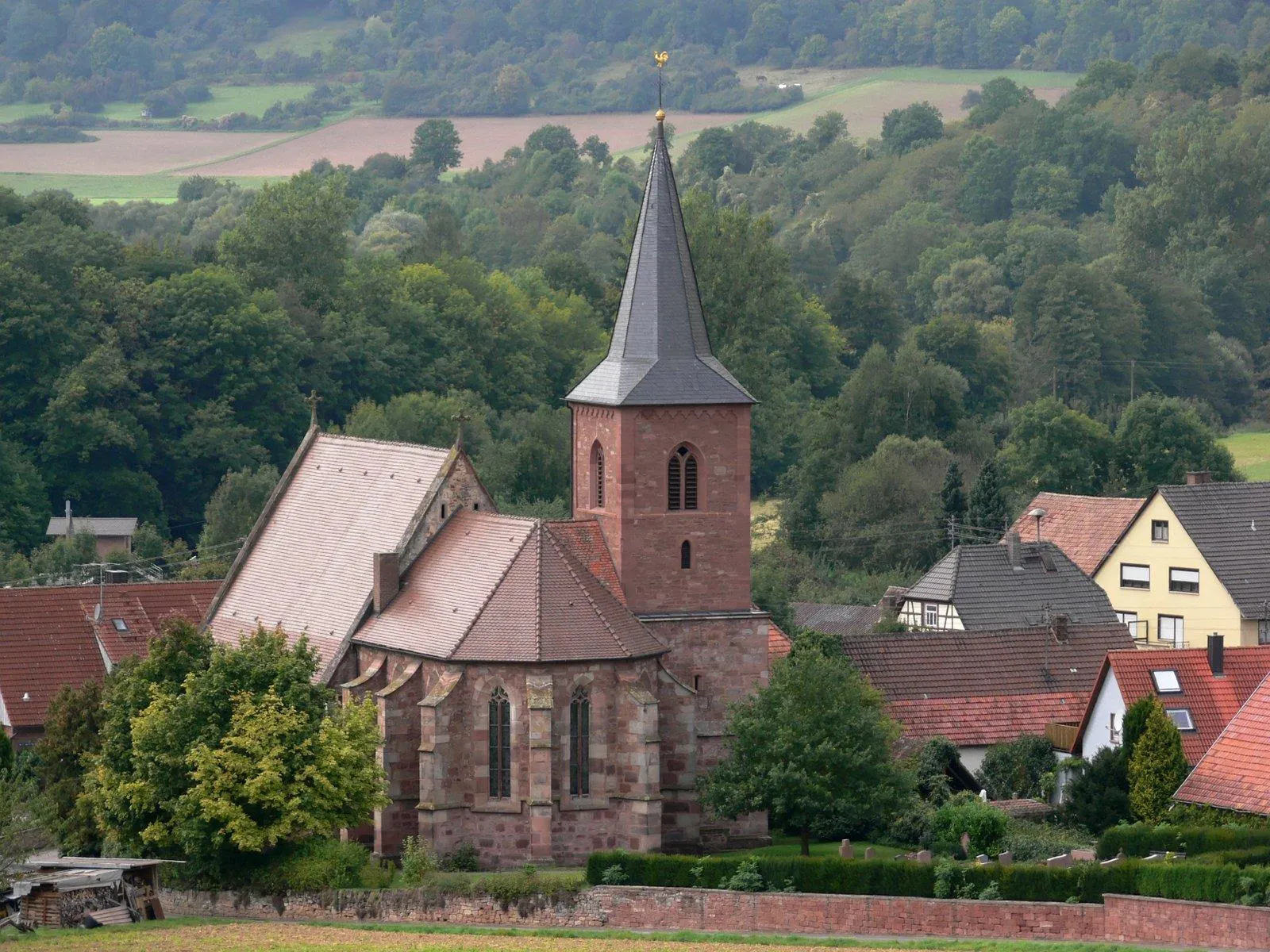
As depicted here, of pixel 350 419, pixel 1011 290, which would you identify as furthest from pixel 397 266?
pixel 1011 290

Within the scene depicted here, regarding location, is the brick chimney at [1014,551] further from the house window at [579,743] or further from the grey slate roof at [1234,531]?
the house window at [579,743]

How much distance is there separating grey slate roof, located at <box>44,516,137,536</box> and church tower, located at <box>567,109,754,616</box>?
1708 inches

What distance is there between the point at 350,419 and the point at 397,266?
31.1 m

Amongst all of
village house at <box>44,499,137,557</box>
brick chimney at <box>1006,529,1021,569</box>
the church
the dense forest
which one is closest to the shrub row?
the church

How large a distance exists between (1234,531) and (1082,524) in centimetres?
840

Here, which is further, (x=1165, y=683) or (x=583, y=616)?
(x=1165, y=683)

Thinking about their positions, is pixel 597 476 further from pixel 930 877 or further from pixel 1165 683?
pixel 930 877

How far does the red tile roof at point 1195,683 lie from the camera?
65750 millimetres

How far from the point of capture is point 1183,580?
87500 millimetres

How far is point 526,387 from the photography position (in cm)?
12875

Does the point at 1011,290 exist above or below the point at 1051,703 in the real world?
above

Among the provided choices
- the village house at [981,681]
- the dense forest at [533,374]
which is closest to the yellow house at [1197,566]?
the dense forest at [533,374]

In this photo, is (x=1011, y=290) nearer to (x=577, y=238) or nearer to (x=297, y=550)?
(x=577, y=238)

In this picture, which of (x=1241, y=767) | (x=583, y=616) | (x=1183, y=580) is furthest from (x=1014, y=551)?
(x=583, y=616)
